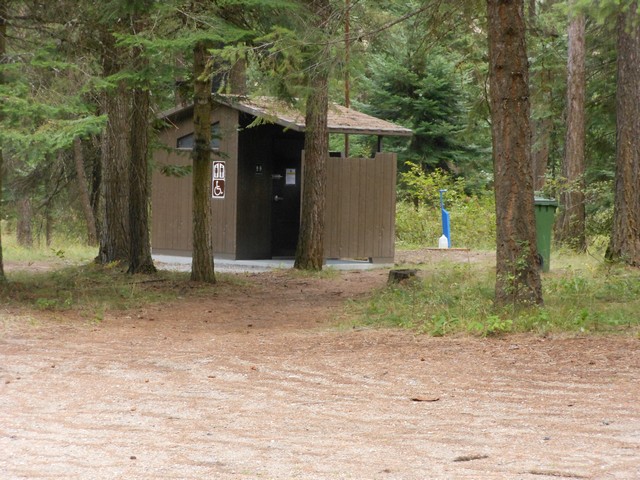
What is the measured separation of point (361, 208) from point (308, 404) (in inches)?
527

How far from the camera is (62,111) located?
37.0 ft

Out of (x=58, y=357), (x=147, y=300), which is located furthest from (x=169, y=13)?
(x=58, y=357)

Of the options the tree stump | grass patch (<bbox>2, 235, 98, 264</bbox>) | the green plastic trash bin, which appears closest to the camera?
the tree stump

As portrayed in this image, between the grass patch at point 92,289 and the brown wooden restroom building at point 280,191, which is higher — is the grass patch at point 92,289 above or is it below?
below

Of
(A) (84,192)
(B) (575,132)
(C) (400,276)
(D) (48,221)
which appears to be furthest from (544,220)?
(D) (48,221)

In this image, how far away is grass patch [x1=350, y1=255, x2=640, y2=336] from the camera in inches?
381

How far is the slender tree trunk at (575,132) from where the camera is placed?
21.6 metres

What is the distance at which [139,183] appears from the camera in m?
→ 15.8

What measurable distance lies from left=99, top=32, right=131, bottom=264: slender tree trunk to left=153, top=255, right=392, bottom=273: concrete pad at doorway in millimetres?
1232

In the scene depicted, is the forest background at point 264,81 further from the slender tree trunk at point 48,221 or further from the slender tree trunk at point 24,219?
the slender tree trunk at point 24,219

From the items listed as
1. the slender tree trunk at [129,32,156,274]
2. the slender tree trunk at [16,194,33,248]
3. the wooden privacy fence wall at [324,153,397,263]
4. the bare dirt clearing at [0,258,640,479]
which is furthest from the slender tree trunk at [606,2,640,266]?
the slender tree trunk at [16,194,33,248]

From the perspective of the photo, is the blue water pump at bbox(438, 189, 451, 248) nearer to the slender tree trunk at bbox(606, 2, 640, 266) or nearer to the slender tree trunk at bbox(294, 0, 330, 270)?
the slender tree trunk at bbox(294, 0, 330, 270)

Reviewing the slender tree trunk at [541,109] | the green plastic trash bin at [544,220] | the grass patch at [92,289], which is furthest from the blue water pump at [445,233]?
the grass patch at [92,289]

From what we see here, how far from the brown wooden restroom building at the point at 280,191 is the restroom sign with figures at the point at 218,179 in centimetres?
2
